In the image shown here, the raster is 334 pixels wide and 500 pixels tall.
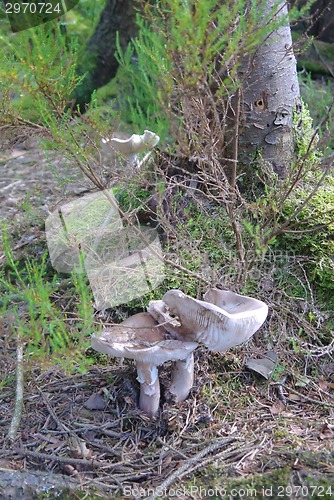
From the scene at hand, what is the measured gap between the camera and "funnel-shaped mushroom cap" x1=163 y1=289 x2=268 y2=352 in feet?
5.41

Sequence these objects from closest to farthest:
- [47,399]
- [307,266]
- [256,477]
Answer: [256,477]
[47,399]
[307,266]

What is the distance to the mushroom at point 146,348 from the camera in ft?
5.60

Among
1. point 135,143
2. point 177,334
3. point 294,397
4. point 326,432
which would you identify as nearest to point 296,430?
point 326,432

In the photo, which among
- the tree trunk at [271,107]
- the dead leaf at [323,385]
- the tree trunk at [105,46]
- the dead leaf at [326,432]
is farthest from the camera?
the tree trunk at [105,46]

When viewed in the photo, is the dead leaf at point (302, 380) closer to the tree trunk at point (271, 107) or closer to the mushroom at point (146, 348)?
the mushroom at point (146, 348)

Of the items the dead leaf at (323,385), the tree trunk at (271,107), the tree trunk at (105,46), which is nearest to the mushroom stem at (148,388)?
the dead leaf at (323,385)

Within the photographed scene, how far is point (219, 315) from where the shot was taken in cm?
164

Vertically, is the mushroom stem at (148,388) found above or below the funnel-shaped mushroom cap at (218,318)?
below

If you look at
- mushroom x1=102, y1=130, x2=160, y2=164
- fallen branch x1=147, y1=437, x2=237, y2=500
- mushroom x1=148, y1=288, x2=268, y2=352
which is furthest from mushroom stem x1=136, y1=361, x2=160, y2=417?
mushroom x1=102, y1=130, x2=160, y2=164

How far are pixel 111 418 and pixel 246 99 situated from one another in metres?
1.70

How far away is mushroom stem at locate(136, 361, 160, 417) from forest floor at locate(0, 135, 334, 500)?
0.04 metres

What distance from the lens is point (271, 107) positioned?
2.62 m

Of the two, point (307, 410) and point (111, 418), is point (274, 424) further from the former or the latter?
point (111, 418)

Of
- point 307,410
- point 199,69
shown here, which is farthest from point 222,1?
point 307,410
